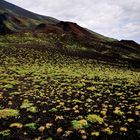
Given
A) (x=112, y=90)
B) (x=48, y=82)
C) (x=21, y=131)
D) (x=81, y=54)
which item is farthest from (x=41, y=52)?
(x=21, y=131)

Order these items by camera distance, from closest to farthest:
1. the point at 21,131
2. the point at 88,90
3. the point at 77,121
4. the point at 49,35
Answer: the point at 21,131 < the point at 77,121 < the point at 88,90 < the point at 49,35

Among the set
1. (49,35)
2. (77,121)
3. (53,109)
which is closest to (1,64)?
(53,109)

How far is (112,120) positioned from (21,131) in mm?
4787

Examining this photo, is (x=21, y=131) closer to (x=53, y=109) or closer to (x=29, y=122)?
(x=29, y=122)

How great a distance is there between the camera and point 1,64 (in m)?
34.2

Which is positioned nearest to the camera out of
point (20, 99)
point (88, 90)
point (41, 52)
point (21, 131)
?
point (21, 131)

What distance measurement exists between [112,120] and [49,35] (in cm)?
5625

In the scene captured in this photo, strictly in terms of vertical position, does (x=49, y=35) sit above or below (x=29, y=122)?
above

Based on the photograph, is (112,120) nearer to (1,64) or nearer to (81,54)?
(1,64)

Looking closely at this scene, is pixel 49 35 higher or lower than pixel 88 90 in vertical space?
higher

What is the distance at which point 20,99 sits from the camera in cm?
1852

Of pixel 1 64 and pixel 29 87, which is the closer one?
pixel 29 87

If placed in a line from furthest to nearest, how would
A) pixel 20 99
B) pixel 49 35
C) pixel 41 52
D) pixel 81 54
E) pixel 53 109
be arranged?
pixel 49 35, pixel 81 54, pixel 41 52, pixel 20 99, pixel 53 109

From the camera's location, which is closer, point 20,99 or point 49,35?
point 20,99
